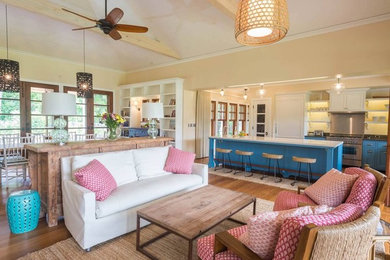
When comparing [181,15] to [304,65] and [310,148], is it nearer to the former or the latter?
[304,65]

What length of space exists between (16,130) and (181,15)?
5.52 metres

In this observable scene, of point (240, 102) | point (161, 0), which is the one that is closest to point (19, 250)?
point (161, 0)

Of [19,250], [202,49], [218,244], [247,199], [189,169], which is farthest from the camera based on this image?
[202,49]

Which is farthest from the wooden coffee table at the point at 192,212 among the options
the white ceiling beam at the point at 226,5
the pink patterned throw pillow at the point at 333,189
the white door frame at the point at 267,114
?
the white door frame at the point at 267,114

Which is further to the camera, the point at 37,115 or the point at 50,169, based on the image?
the point at 37,115

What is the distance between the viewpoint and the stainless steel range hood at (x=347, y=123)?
22.6 feet

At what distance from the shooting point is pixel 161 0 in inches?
189

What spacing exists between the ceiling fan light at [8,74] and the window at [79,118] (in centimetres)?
306

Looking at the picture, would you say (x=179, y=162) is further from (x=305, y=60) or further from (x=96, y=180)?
(x=305, y=60)

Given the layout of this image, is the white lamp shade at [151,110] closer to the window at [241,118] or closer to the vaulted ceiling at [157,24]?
the vaulted ceiling at [157,24]

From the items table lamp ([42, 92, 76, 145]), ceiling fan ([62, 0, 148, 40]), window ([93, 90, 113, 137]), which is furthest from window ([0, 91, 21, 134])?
table lamp ([42, 92, 76, 145])

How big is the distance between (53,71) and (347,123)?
31.3 ft

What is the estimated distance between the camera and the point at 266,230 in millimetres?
1244

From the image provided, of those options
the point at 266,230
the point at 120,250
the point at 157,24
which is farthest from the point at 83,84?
the point at 266,230
